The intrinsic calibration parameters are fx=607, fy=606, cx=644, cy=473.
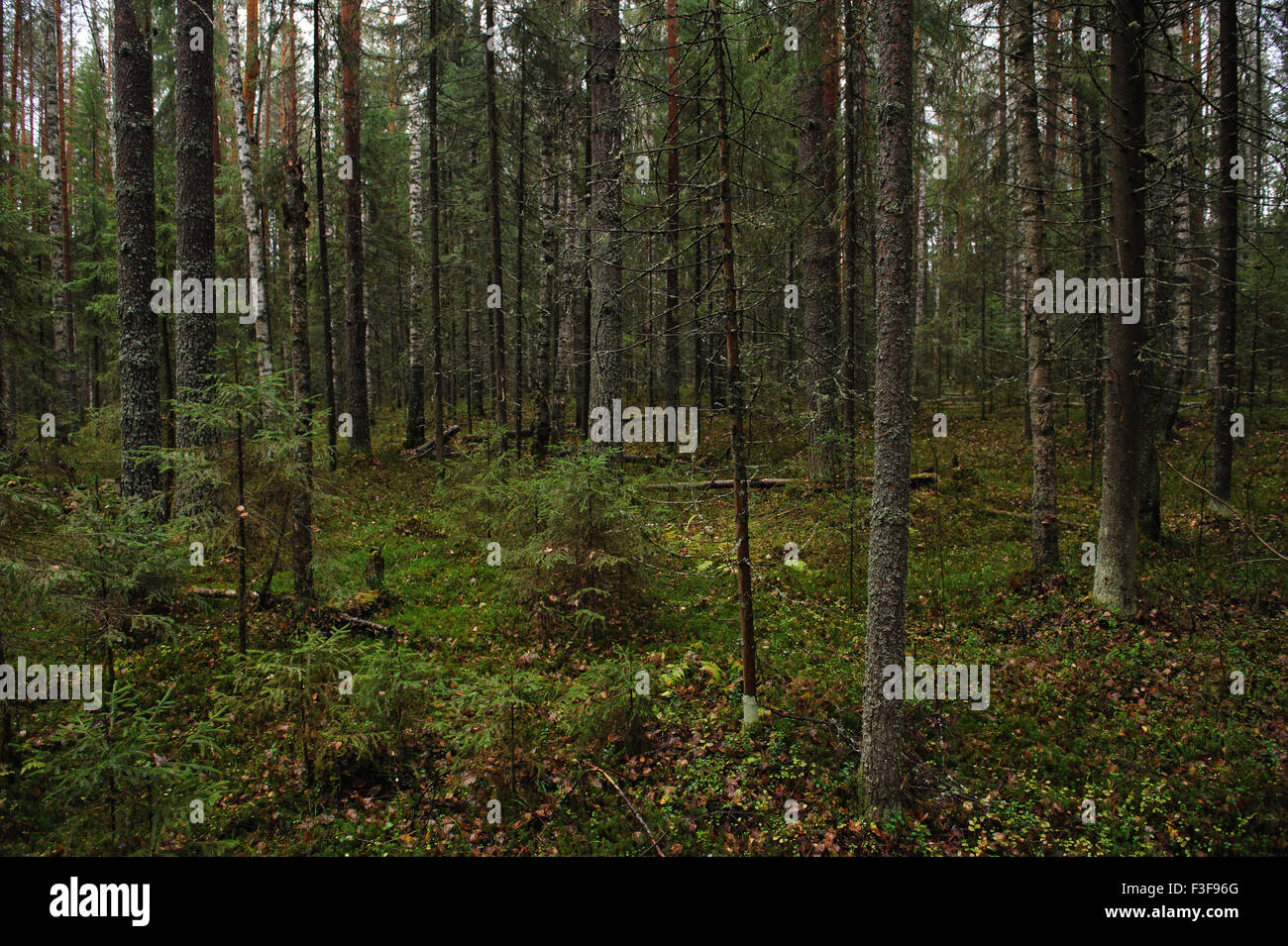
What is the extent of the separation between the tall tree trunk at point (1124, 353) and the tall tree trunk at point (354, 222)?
17.1 m

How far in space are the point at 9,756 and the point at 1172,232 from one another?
23.3 meters

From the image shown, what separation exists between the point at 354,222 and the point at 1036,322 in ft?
58.2

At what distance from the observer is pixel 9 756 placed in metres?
5.29

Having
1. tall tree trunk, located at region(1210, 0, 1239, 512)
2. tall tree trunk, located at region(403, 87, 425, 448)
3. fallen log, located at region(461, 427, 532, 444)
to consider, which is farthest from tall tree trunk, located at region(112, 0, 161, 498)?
tall tree trunk, located at region(1210, 0, 1239, 512)

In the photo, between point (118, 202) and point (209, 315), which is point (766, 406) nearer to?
point (209, 315)

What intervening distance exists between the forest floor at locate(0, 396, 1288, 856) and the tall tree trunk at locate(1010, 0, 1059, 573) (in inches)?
31.6

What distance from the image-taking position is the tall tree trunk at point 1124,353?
8.16 meters

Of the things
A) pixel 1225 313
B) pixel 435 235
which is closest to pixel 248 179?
pixel 435 235

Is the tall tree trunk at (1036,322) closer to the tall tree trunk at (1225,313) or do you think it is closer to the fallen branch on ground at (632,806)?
the tall tree trunk at (1225,313)

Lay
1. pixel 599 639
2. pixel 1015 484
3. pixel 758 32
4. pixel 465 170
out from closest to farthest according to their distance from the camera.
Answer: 1. pixel 599 639
2. pixel 758 32
3. pixel 1015 484
4. pixel 465 170

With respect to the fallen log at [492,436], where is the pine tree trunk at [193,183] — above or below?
above

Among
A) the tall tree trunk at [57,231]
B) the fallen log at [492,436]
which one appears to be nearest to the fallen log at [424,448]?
the fallen log at [492,436]

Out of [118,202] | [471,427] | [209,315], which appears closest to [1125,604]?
[209,315]

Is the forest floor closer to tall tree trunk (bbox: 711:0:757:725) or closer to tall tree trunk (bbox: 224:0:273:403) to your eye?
tall tree trunk (bbox: 711:0:757:725)
